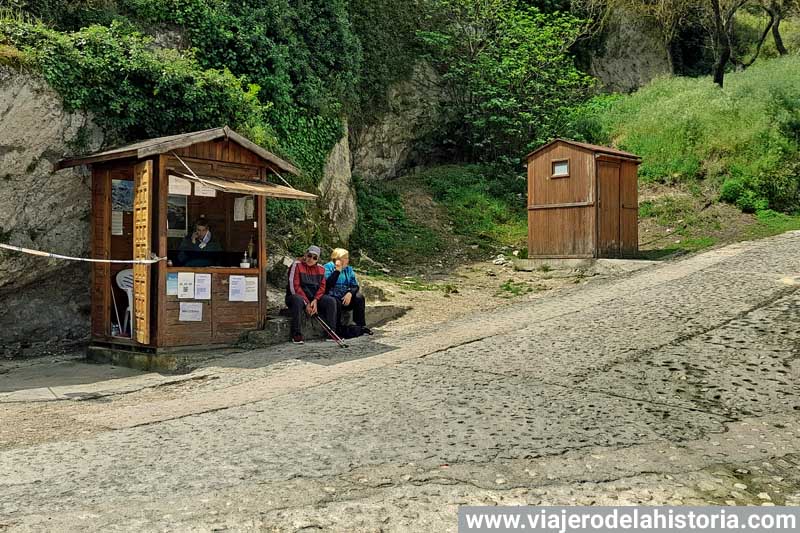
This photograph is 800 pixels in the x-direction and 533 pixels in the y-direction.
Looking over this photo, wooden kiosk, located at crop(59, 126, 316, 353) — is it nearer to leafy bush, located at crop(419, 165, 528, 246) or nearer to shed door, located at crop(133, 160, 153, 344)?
shed door, located at crop(133, 160, 153, 344)

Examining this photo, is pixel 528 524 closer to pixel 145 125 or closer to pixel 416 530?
pixel 416 530

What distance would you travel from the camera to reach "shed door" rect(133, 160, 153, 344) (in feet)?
31.2

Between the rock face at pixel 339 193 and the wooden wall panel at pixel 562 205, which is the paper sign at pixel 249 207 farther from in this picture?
the wooden wall panel at pixel 562 205

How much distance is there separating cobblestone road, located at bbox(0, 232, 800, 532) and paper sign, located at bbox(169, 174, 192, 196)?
2452 millimetres

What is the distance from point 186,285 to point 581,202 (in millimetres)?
8903

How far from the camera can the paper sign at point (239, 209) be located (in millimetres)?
11336

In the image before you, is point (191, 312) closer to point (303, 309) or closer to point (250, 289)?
point (250, 289)

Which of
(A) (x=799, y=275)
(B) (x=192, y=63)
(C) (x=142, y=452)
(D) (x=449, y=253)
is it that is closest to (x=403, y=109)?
(D) (x=449, y=253)

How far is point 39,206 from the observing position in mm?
10727

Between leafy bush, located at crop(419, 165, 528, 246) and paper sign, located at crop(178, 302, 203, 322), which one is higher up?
leafy bush, located at crop(419, 165, 528, 246)

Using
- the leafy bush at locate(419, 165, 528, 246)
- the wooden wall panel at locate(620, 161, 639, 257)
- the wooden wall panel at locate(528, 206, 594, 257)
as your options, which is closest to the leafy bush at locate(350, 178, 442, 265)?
the leafy bush at locate(419, 165, 528, 246)

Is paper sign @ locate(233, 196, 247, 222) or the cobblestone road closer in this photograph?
the cobblestone road

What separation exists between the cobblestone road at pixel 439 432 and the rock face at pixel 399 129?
42.7 feet

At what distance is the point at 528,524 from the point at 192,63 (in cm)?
1163
